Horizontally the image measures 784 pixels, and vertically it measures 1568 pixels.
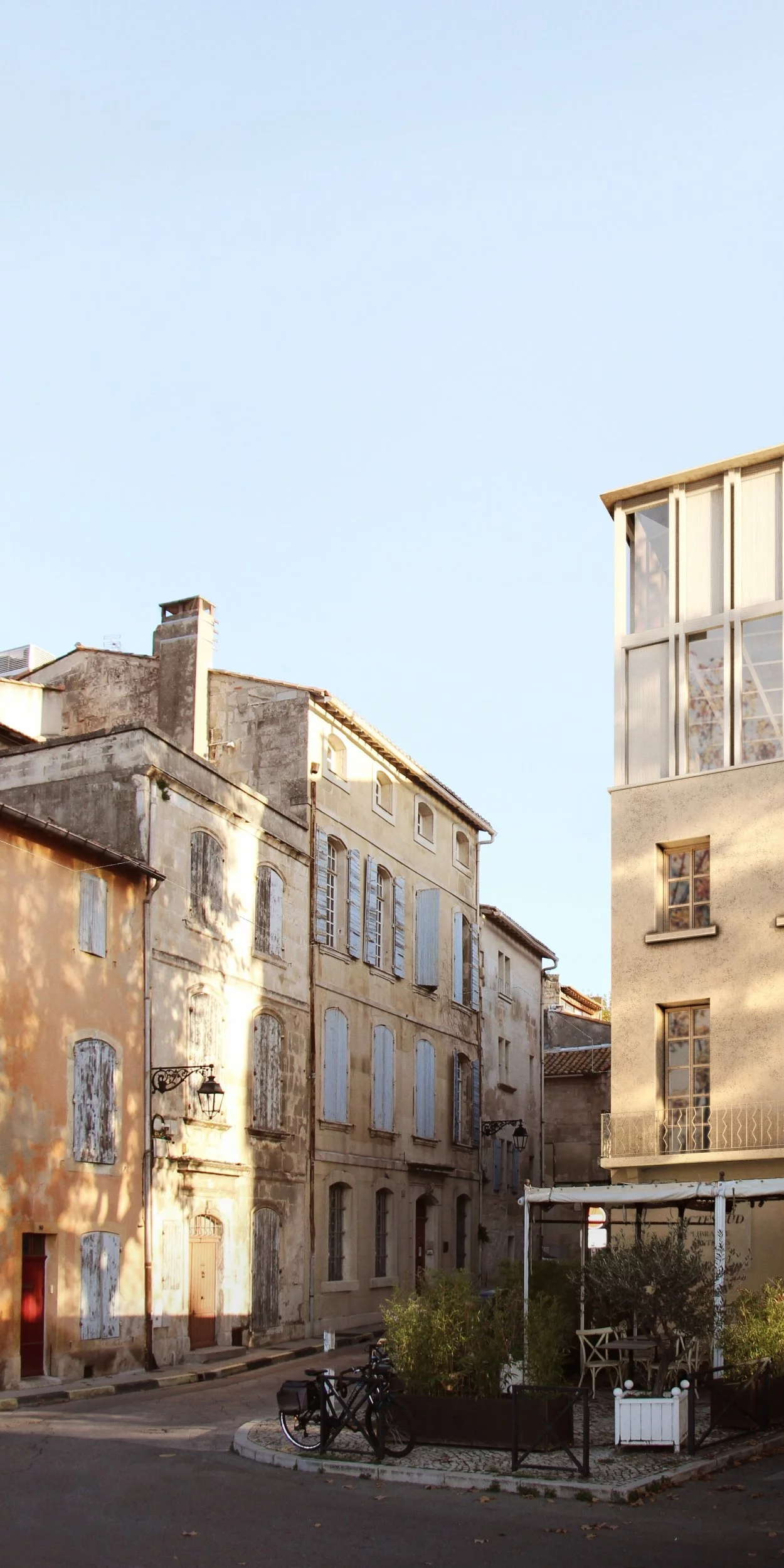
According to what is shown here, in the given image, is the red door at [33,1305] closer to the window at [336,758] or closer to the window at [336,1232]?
the window at [336,1232]

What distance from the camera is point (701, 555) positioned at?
22906 mm

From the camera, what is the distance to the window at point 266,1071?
82.1ft

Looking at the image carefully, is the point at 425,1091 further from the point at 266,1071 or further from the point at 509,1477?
the point at 509,1477

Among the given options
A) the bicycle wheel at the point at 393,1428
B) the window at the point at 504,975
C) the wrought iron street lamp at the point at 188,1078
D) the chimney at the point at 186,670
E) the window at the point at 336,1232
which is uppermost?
the chimney at the point at 186,670

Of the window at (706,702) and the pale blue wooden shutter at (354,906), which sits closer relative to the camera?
the window at (706,702)

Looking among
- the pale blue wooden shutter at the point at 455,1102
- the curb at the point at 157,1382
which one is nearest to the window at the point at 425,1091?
the pale blue wooden shutter at the point at 455,1102

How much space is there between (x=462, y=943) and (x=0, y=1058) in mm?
16536

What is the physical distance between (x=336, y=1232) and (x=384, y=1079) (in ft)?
10.4

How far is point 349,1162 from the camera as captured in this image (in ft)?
92.3

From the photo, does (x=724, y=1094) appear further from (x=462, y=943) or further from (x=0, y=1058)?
(x=462, y=943)

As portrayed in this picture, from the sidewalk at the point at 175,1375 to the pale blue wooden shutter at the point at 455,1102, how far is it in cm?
763

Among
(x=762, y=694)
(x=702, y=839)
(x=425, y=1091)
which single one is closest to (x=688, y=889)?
(x=702, y=839)

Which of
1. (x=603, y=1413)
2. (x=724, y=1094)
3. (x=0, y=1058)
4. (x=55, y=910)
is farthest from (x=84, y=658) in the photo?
(x=603, y=1413)

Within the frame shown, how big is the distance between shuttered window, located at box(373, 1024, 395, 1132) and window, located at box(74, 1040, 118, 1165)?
910cm
